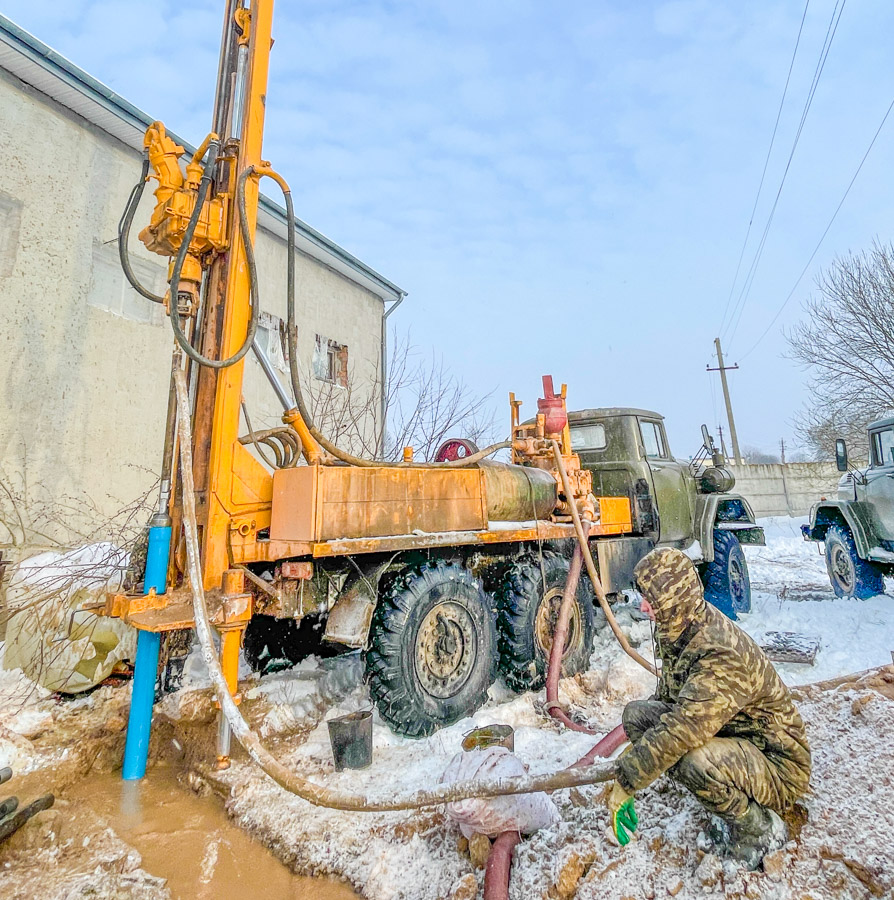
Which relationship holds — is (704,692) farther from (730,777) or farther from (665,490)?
(665,490)

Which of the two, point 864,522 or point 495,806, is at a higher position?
point 864,522

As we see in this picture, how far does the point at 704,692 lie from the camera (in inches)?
81.3

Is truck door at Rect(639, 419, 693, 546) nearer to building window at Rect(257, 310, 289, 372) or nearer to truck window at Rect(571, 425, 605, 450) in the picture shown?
truck window at Rect(571, 425, 605, 450)

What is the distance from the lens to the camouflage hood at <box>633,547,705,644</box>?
87.8 inches

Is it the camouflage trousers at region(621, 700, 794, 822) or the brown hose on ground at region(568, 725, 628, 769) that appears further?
the brown hose on ground at region(568, 725, 628, 769)

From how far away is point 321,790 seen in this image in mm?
2209

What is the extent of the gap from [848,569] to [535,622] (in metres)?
5.60

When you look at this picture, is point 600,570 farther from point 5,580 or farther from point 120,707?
point 5,580

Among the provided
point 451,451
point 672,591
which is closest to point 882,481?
point 451,451

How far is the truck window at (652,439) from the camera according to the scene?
6619mm

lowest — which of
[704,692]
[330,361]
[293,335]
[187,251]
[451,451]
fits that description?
[704,692]

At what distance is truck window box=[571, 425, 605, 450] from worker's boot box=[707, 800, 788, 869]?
15.6ft

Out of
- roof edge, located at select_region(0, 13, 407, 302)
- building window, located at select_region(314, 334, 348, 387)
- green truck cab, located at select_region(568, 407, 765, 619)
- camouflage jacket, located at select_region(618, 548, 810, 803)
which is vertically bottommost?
camouflage jacket, located at select_region(618, 548, 810, 803)

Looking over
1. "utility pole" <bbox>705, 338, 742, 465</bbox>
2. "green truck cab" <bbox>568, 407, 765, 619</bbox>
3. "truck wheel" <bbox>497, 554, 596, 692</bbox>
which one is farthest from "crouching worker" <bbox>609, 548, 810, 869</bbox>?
"utility pole" <bbox>705, 338, 742, 465</bbox>
